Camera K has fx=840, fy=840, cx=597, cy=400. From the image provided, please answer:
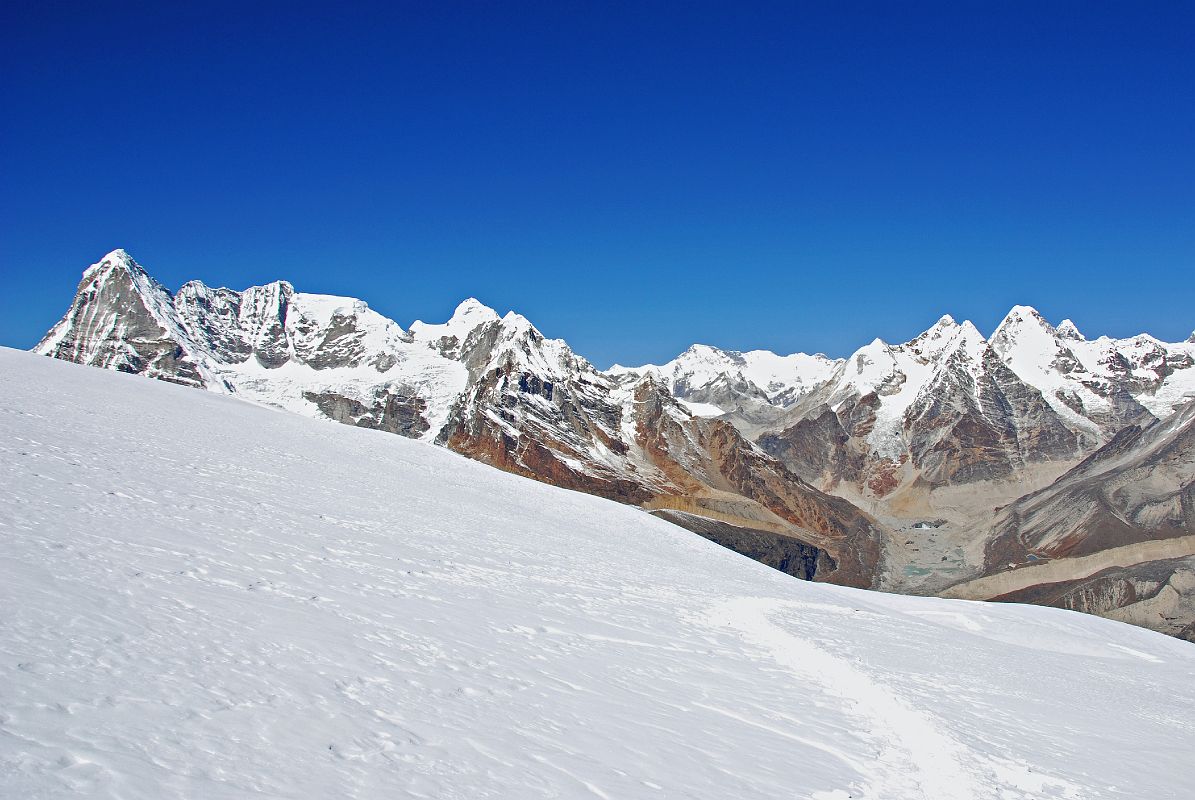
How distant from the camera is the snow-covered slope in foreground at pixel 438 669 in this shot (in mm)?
8203

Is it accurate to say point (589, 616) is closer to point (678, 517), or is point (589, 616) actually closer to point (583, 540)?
point (583, 540)

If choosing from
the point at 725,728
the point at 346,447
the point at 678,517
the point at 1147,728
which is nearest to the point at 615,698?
the point at 725,728

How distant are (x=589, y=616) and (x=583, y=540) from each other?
44.4 feet

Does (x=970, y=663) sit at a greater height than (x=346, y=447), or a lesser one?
lesser

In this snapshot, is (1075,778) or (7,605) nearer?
(7,605)

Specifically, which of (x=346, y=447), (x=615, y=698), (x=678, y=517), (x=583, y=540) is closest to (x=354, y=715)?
(x=615, y=698)

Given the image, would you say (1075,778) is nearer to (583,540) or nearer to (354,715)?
(354,715)

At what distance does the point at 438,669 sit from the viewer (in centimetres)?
1169

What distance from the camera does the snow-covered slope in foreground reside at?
8203 mm

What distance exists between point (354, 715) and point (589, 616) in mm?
9019

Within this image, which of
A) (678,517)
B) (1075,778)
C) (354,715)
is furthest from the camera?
(678,517)

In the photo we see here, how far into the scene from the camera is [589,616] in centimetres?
1791

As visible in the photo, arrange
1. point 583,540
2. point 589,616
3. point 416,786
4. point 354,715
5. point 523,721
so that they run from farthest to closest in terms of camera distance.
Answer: point 583,540
point 589,616
point 523,721
point 354,715
point 416,786

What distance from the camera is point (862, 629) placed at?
81.4 feet
